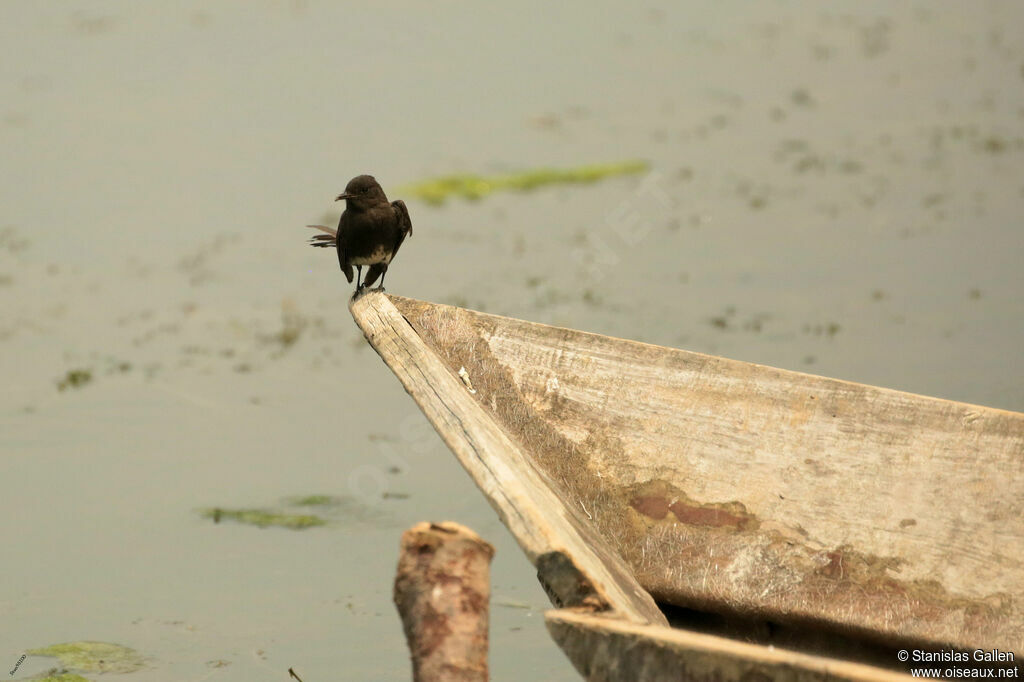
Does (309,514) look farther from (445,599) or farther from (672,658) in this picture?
(672,658)

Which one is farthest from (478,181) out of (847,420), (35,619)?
→ (847,420)

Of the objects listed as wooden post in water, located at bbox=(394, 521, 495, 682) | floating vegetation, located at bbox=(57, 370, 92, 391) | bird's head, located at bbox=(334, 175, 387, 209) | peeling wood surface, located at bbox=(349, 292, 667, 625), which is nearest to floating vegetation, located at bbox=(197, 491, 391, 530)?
floating vegetation, located at bbox=(57, 370, 92, 391)

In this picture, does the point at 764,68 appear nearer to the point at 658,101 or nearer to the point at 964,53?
the point at 658,101

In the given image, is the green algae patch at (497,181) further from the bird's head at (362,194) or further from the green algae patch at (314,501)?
the bird's head at (362,194)

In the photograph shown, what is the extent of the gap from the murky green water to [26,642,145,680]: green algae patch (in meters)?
0.10

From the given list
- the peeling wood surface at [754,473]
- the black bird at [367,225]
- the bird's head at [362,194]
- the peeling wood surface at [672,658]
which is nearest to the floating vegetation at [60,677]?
the black bird at [367,225]

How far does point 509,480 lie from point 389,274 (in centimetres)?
618

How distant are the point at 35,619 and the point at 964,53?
12840mm

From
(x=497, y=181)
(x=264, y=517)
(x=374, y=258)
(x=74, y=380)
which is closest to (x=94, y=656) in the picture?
(x=264, y=517)

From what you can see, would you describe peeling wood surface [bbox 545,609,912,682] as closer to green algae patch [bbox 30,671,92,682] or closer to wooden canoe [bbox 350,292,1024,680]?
wooden canoe [bbox 350,292,1024,680]

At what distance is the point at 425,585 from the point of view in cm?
275

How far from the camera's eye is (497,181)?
11555 mm

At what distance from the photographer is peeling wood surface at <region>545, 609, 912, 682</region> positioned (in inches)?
93.7

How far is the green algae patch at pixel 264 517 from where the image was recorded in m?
6.57
